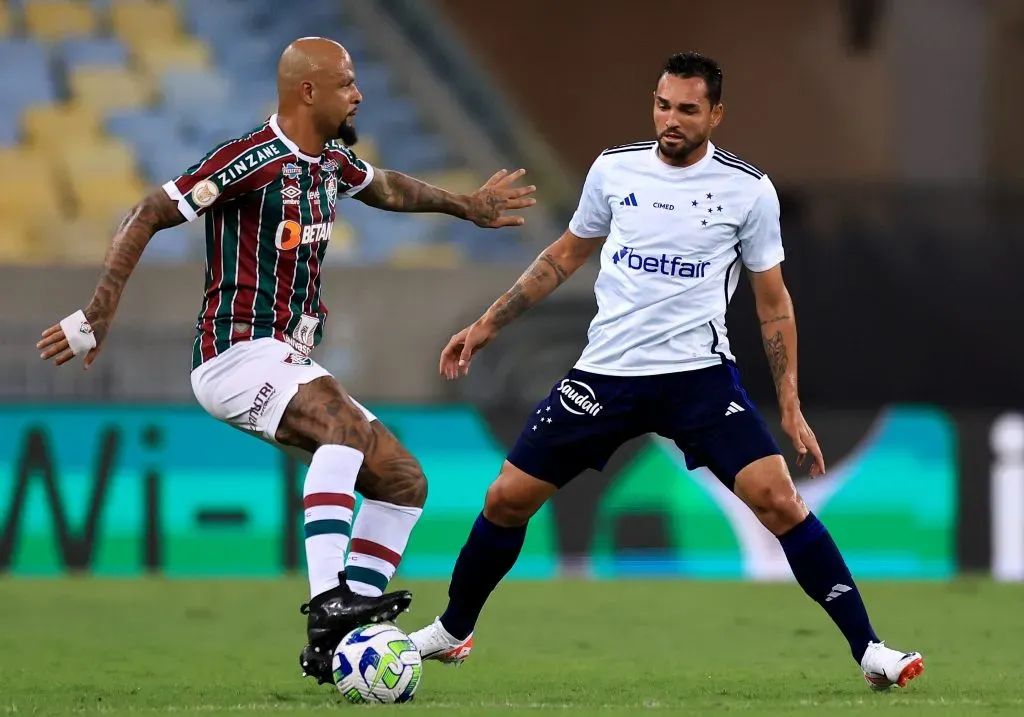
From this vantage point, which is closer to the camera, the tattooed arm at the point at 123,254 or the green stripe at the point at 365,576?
the tattooed arm at the point at 123,254

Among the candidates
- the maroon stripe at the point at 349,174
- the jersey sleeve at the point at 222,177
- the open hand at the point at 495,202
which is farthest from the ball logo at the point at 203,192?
the open hand at the point at 495,202

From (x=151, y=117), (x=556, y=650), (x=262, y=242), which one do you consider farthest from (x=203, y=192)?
(x=151, y=117)

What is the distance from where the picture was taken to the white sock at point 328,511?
5.55m

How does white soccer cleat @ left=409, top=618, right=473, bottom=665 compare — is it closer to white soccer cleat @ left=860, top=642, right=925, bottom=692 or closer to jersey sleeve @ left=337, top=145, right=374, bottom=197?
white soccer cleat @ left=860, top=642, right=925, bottom=692

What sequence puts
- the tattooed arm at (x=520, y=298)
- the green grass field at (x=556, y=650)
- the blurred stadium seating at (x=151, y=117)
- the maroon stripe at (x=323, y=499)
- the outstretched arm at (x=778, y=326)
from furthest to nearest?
the blurred stadium seating at (x=151, y=117) < the tattooed arm at (x=520, y=298) < the outstretched arm at (x=778, y=326) < the green grass field at (x=556, y=650) < the maroon stripe at (x=323, y=499)

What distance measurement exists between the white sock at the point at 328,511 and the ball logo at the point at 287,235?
2.23 feet

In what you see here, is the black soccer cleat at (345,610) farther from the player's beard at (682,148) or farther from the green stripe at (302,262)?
the player's beard at (682,148)

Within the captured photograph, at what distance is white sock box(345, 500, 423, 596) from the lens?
232 inches

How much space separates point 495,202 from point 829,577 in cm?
178

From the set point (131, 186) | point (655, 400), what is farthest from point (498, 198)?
point (131, 186)

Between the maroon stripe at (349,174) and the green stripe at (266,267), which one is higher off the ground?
the maroon stripe at (349,174)

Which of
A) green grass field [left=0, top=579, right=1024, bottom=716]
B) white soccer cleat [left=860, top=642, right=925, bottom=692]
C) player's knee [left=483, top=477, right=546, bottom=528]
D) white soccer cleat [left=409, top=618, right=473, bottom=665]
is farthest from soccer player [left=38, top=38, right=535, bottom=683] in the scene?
white soccer cleat [left=860, top=642, right=925, bottom=692]

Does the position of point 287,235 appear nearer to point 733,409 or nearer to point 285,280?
point 285,280

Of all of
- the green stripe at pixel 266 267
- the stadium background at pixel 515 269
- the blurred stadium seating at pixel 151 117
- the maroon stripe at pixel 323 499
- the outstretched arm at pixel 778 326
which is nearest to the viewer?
the maroon stripe at pixel 323 499
